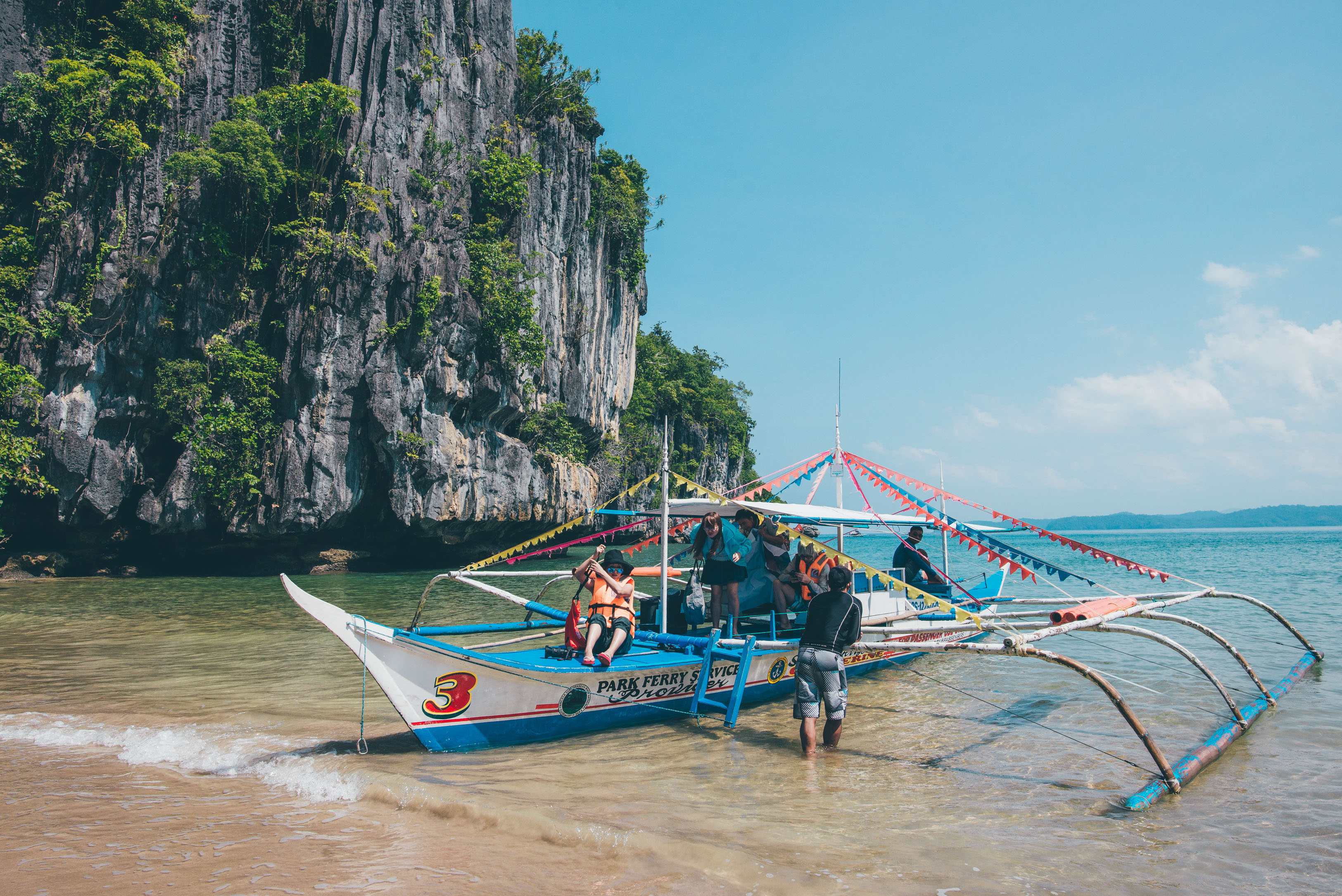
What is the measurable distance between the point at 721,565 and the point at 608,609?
215 centimetres

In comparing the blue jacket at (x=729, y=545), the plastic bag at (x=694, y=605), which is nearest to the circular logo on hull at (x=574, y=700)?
the blue jacket at (x=729, y=545)

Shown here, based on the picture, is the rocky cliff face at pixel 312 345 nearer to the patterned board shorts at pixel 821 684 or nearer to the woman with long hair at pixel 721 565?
the woman with long hair at pixel 721 565

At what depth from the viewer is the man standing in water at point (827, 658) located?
22.6 ft

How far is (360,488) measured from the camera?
986 inches

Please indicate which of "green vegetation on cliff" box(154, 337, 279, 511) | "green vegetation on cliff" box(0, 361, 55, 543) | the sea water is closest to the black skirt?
the sea water

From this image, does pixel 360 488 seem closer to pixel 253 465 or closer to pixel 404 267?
pixel 253 465

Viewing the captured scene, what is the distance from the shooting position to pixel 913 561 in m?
11.6

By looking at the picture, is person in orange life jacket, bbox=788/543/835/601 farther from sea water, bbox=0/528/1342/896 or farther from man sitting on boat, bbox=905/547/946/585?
man sitting on boat, bbox=905/547/946/585

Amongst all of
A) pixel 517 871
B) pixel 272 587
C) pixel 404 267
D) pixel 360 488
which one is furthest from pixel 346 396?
pixel 517 871

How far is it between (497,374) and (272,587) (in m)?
10.9

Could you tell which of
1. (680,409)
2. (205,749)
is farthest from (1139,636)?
(680,409)

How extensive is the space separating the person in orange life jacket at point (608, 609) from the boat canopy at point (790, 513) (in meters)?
0.83

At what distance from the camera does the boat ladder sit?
7.82 meters

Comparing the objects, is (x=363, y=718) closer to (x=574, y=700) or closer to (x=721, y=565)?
(x=574, y=700)
